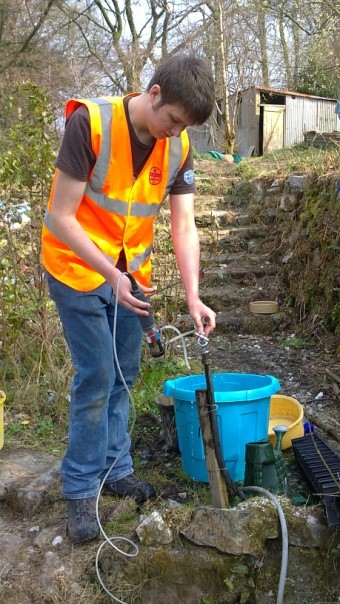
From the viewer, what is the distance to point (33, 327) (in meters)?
4.21

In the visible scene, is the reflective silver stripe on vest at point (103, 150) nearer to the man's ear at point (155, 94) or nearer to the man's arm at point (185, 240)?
the man's ear at point (155, 94)

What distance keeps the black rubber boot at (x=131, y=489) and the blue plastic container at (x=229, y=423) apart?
0.85 ft

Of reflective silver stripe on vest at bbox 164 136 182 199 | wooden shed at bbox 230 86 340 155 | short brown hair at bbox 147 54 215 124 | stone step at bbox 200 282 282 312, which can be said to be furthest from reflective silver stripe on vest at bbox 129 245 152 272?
wooden shed at bbox 230 86 340 155

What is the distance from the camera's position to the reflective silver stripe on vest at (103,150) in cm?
220

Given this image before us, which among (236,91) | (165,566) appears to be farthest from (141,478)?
(236,91)

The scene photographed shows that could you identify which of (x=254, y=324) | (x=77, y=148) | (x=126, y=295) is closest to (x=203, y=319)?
(x=126, y=295)

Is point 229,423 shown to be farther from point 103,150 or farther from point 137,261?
point 103,150

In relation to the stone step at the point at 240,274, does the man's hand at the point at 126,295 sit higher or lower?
higher

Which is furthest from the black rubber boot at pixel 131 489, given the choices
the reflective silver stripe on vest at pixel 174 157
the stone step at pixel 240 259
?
the stone step at pixel 240 259

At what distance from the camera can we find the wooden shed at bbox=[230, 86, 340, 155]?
611 inches

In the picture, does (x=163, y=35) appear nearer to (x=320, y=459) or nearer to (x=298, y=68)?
(x=298, y=68)

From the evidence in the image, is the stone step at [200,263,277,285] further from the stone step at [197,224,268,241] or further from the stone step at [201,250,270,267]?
the stone step at [197,224,268,241]

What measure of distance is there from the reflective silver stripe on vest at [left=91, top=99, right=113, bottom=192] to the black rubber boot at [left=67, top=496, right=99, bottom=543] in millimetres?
1213

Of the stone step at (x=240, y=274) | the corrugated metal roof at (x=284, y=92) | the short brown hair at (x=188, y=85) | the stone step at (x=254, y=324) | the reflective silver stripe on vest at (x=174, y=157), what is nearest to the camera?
the short brown hair at (x=188, y=85)
